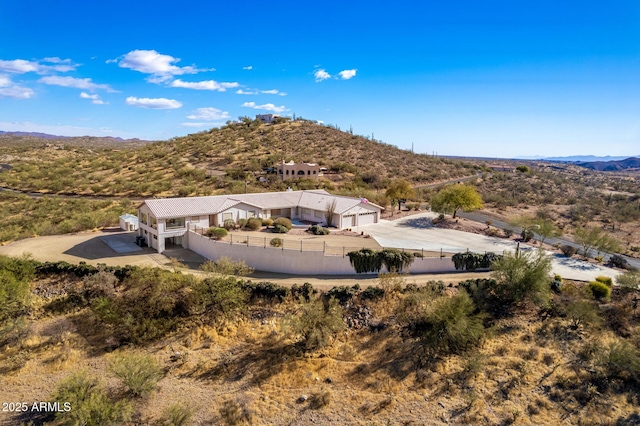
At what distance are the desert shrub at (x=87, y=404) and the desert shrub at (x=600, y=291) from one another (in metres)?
29.1

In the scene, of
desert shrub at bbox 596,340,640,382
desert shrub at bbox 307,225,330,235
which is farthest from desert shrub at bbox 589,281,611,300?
desert shrub at bbox 307,225,330,235

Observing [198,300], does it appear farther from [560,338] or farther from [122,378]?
[560,338]

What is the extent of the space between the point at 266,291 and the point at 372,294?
719 cm

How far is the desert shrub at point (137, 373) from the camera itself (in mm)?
19422

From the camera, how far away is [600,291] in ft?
88.1

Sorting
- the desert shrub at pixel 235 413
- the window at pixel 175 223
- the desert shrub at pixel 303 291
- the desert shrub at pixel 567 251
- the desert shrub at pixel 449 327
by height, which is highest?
the window at pixel 175 223

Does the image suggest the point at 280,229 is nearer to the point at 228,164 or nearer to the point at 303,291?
the point at 303,291

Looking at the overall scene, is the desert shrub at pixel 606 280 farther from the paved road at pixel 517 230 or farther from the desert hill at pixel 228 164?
the desert hill at pixel 228 164

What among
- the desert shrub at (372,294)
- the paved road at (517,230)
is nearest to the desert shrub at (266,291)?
the desert shrub at (372,294)

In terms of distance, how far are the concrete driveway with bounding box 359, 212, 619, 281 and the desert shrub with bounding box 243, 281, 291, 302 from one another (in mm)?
11572

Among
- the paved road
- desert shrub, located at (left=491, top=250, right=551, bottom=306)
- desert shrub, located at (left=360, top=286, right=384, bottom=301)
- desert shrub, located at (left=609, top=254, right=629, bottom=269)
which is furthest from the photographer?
the paved road

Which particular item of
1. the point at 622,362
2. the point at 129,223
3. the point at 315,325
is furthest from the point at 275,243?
the point at 622,362

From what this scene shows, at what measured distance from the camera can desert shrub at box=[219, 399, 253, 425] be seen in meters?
18.2

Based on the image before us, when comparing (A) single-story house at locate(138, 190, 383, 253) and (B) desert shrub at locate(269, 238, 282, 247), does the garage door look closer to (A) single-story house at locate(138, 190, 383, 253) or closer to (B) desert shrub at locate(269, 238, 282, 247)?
(A) single-story house at locate(138, 190, 383, 253)
